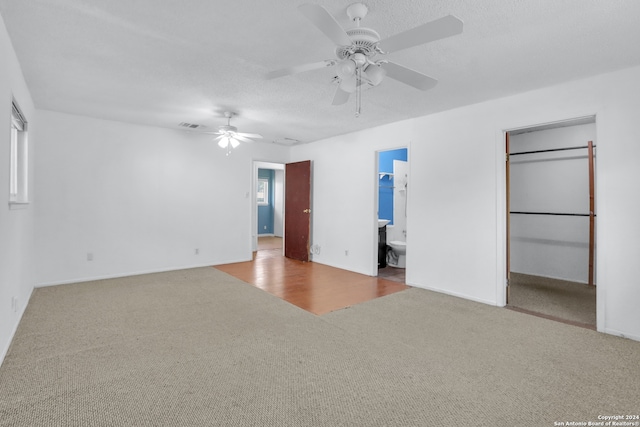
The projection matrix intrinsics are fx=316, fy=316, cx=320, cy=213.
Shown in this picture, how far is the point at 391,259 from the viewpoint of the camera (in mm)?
6164

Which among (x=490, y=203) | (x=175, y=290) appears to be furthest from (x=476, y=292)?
(x=175, y=290)

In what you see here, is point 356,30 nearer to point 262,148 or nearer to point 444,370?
point 444,370

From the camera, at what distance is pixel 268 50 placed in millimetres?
2562

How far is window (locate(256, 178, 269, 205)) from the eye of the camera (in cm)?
1013

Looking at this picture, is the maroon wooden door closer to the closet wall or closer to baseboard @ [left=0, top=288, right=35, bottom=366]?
the closet wall

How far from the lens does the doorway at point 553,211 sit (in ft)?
14.6

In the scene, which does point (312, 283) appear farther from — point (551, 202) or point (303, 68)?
point (551, 202)

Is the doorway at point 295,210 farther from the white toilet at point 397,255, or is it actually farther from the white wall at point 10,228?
the white wall at point 10,228

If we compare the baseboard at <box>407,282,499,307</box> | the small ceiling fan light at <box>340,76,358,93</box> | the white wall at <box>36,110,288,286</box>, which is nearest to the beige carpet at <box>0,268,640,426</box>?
the baseboard at <box>407,282,499,307</box>

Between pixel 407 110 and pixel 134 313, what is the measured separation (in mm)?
4032

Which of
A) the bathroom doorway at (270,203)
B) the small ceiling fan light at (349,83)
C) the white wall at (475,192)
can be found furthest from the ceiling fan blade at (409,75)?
the bathroom doorway at (270,203)

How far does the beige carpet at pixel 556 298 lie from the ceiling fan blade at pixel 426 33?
10.4 ft

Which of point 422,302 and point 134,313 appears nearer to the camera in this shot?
point 134,313

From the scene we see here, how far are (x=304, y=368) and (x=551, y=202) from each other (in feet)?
16.1
